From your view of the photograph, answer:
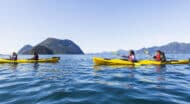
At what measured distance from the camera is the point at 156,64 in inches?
1137

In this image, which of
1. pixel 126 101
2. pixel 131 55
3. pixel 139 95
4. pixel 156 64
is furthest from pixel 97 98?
pixel 156 64

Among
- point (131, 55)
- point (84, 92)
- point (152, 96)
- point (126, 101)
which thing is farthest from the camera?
point (131, 55)

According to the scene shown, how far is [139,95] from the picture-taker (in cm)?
929

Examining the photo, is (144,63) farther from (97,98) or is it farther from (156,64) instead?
Result: (97,98)

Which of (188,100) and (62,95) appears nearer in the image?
(188,100)

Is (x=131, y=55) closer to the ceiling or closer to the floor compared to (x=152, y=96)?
closer to the ceiling

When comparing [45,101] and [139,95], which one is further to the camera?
[139,95]

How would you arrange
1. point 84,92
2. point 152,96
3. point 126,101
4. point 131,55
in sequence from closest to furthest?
point 126,101, point 152,96, point 84,92, point 131,55

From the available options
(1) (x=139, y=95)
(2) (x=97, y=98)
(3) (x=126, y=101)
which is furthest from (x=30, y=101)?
(1) (x=139, y=95)

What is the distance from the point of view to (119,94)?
9516mm

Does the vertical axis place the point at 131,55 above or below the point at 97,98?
above

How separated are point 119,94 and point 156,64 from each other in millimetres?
20842

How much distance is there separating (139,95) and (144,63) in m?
19.8

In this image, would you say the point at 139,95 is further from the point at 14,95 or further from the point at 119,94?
the point at 14,95
